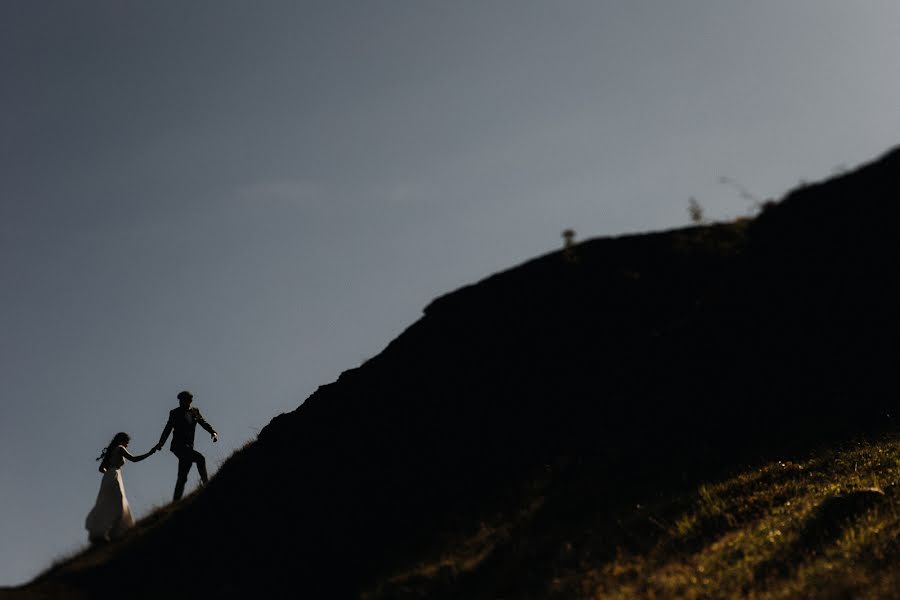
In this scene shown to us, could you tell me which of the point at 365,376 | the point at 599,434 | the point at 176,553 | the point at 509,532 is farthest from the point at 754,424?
the point at 176,553

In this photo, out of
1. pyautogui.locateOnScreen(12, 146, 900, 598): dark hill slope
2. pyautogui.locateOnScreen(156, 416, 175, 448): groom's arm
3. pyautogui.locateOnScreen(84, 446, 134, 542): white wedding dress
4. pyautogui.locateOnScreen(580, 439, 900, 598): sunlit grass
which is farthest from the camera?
pyautogui.locateOnScreen(156, 416, 175, 448): groom's arm

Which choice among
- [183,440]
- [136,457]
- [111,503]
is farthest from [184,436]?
[111,503]

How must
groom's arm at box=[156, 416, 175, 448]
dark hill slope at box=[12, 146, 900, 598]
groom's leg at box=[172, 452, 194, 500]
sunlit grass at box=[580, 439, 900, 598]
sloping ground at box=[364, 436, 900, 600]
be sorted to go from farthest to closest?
groom's arm at box=[156, 416, 175, 448], groom's leg at box=[172, 452, 194, 500], dark hill slope at box=[12, 146, 900, 598], sloping ground at box=[364, 436, 900, 600], sunlit grass at box=[580, 439, 900, 598]

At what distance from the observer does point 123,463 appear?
17734 mm

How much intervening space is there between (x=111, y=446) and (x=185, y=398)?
7.13 feet

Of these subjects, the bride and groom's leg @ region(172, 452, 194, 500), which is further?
groom's leg @ region(172, 452, 194, 500)

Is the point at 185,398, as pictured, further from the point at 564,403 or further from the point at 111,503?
the point at 564,403

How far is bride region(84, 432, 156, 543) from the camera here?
1608cm

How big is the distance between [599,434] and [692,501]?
2632 millimetres

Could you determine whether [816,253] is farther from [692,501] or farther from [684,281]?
[692,501]

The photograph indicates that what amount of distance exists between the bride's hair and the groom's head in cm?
153

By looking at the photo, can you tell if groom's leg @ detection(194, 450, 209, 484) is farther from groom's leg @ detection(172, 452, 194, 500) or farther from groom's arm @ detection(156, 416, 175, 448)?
groom's arm @ detection(156, 416, 175, 448)

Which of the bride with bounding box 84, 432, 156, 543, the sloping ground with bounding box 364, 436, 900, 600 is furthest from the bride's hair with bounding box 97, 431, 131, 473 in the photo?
the sloping ground with bounding box 364, 436, 900, 600

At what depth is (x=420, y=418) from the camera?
50.4ft
